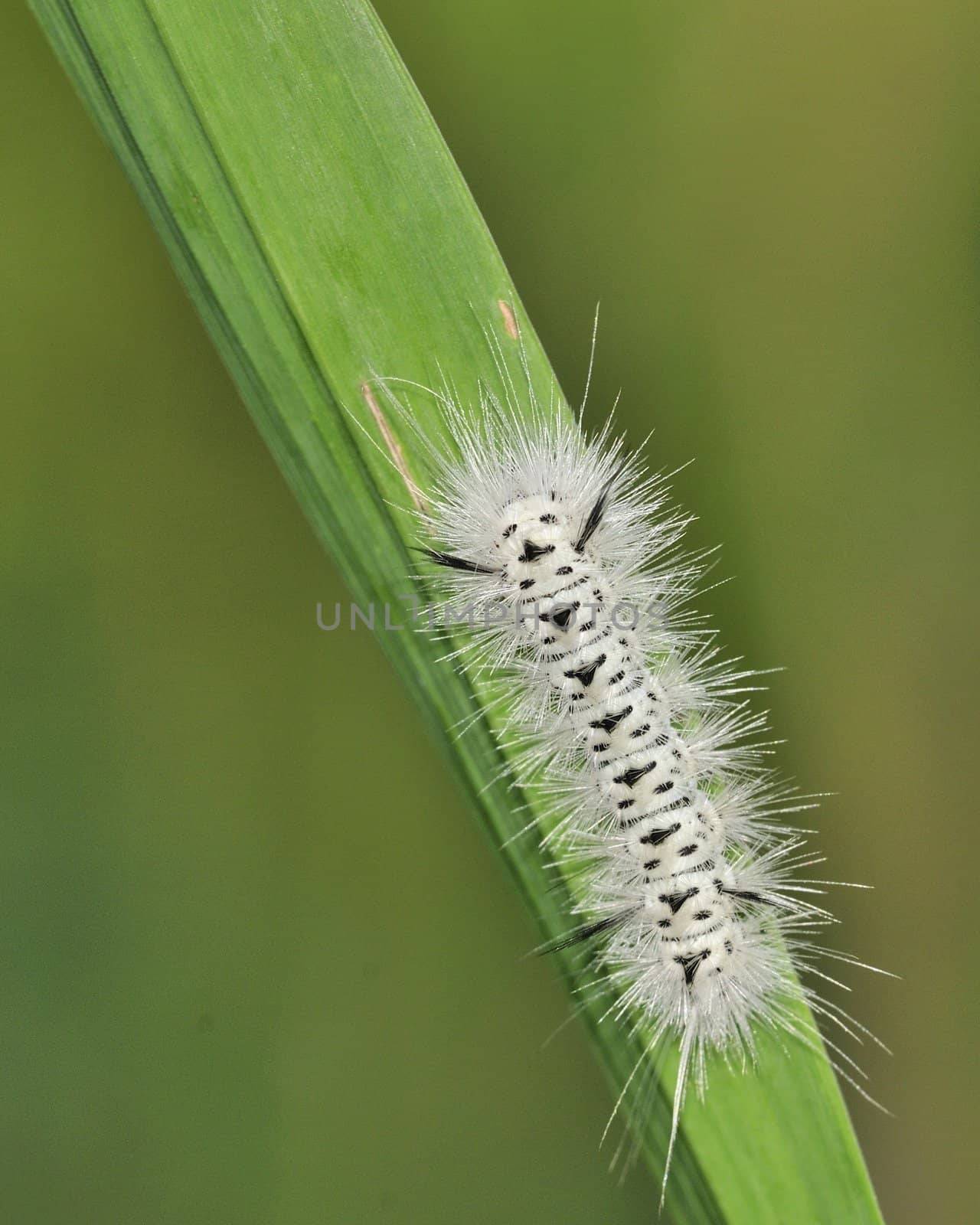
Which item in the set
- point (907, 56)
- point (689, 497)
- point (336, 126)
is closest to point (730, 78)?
point (907, 56)

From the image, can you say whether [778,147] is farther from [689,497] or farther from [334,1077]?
[334,1077]

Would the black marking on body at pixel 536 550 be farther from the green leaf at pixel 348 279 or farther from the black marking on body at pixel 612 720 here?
the black marking on body at pixel 612 720

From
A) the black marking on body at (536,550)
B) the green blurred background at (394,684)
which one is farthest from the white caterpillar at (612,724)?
the green blurred background at (394,684)

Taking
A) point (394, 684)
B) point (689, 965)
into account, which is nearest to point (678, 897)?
point (689, 965)

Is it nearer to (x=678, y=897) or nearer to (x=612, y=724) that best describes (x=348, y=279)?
(x=612, y=724)

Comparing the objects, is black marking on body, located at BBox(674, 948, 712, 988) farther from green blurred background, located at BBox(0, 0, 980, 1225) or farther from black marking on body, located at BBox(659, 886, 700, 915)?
green blurred background, located at BBox(0, 0, 980, 1225)

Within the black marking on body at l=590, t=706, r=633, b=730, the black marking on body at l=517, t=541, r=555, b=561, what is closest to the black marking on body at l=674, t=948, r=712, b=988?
the black marking on body at l=590, t=706, r=633, b=730
